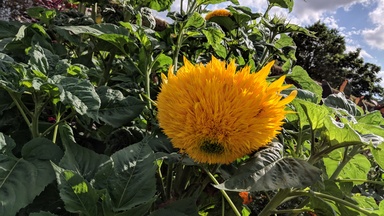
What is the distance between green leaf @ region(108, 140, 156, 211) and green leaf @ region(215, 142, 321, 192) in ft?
0.46

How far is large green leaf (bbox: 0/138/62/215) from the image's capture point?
2.37 ft

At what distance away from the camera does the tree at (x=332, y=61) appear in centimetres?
2116

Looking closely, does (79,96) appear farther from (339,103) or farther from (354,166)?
(354,166)

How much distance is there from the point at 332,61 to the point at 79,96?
21.7 m

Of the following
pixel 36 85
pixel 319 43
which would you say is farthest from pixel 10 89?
pixel 319 43

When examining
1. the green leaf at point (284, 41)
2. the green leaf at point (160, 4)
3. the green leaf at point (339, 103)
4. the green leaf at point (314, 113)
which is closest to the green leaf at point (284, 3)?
the green leaf at point (284, 41)

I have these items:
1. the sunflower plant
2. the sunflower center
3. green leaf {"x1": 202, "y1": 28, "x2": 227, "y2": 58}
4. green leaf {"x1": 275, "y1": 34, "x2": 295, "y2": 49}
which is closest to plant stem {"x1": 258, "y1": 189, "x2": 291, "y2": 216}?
the sunflower plant

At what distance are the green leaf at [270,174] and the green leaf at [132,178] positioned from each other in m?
0.14

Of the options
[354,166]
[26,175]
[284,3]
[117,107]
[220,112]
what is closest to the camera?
[220,112]

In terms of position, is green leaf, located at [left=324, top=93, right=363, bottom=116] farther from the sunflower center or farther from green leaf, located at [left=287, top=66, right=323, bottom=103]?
the sunflower center

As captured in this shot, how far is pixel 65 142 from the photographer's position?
0.83m

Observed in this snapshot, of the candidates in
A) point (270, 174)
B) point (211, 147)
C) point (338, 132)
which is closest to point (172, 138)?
point (211, 147)

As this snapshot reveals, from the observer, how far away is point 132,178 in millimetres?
760

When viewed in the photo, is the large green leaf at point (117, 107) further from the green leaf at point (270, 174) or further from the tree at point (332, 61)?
the tree at point (332, 61)
